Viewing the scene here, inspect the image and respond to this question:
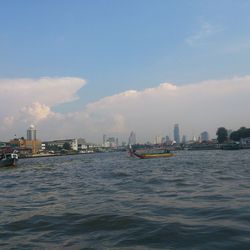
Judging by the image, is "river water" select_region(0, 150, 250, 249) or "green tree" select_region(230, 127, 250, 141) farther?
"green tree" select_region(230, 127, 250, 141)

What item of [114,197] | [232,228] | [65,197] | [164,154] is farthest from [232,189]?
[164,154]

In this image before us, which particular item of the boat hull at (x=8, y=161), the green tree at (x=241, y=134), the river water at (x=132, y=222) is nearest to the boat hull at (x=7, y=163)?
the boat hull at (x=8, y=161)

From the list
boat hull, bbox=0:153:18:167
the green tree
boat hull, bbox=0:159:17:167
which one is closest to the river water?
boat hull, bbox=0:159:17:167

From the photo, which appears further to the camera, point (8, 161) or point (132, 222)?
point (8, 161)

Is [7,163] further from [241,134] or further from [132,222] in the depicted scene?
[241,134]

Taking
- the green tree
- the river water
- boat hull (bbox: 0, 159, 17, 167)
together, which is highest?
the green tree

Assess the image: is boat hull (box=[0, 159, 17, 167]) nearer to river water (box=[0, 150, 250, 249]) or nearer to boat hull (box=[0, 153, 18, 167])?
boat hull (box=[0, 153, 18, 167])

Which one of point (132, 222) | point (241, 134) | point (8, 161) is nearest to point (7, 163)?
point (8, 161)

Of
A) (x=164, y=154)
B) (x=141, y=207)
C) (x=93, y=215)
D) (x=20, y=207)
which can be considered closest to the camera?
(x=93, y=215)

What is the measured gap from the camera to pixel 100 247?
972cm

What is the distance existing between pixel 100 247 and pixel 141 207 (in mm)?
5722

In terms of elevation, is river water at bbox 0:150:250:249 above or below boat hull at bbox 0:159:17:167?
below

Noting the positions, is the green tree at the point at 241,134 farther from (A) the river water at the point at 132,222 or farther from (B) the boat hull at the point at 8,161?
(A) the river water at the point at 132,222

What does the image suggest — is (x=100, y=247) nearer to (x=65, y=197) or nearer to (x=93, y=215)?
(x=93, y=215)
